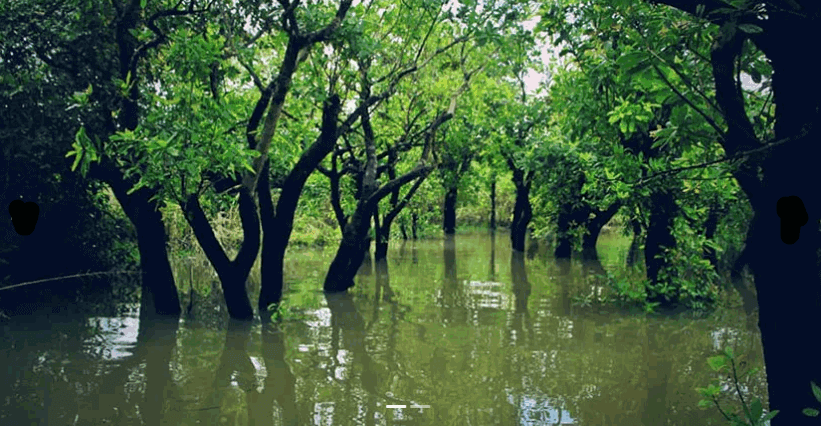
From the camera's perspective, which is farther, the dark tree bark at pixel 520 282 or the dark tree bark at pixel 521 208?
the dark tree bark at pixel 521 208

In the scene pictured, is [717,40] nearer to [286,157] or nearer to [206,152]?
[206,152]

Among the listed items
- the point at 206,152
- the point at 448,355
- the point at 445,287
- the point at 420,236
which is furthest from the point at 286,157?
the point at 420,236

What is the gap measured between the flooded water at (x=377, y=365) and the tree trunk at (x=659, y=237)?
1.03 meters

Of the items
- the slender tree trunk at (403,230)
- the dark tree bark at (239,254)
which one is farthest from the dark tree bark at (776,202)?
the slender tree trunk at (403,230)

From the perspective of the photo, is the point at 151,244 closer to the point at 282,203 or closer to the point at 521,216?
the point at 282,203

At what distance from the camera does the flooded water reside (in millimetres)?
5930

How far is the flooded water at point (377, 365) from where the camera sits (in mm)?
5930

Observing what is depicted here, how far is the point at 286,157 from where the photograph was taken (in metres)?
13.2

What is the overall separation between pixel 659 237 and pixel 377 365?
6727 millimetres

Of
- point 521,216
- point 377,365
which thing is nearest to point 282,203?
point 377,365

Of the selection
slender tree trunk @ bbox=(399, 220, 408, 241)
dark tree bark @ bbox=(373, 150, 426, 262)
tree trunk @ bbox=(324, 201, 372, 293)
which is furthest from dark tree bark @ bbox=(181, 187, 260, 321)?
slender tree trunk @ bbox=(399, 220, 408, 241)

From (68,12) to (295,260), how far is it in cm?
1223

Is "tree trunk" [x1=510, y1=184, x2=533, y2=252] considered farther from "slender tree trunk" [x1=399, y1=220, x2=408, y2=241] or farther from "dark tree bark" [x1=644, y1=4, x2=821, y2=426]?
"dark tree bark" [x1=644, y1=4, x2=821, y2=426]

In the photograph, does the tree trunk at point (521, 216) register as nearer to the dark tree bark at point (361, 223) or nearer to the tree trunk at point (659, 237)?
the dark tree bark at point (361, 223)
